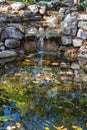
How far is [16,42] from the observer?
9047 mm

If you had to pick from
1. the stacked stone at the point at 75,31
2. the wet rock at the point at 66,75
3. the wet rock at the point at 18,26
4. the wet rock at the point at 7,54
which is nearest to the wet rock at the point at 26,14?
the wet rock at the point at 18,26

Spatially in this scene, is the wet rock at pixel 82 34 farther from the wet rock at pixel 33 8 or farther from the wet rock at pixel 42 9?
the wet rock at pixel 33 8

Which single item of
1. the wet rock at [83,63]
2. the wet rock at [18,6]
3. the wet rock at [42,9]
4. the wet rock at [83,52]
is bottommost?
the wet rock at [83,63]

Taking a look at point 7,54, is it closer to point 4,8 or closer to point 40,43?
point 40,43

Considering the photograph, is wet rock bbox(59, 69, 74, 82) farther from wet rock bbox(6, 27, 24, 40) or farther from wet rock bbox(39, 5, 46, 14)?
wet rock bbox(39, 5, 46, 14)

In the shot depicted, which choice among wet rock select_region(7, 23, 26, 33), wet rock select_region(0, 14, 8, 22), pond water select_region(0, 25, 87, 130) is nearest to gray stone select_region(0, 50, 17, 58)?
pond water select_region(0, 25, 87, 130)

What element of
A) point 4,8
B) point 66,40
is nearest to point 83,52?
point 66,40

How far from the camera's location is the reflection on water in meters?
4.99

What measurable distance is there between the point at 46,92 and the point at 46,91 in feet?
0.16

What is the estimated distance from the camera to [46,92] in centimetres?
606

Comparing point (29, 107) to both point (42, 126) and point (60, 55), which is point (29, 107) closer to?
point (42, 126)

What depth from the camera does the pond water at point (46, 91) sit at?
4.96 meters

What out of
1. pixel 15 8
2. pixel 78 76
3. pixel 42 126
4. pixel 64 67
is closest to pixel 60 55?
pixel 64 67

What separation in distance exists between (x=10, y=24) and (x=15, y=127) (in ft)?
18.9
